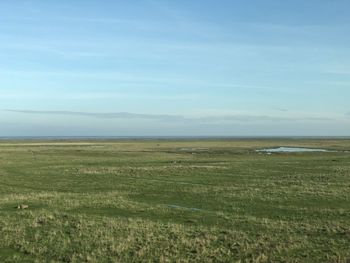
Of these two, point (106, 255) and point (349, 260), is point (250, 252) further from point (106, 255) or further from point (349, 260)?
point (106, 255)

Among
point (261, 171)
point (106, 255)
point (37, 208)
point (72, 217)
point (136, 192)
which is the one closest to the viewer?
point (106, 255)

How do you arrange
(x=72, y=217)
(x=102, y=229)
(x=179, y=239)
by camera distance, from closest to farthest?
(x=179, y=239) → (x=102, y=229) → (x=72, y=217)

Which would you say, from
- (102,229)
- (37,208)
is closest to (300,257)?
(102,229)

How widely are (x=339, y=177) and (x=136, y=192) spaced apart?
1922cm

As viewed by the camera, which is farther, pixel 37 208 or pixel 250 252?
pixel 37 208

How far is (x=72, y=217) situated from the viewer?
2253cm

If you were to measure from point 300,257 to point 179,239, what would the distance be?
15.3 ft

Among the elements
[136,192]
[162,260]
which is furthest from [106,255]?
[136,192]

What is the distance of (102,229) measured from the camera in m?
19.7

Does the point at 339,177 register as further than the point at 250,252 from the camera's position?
Yes

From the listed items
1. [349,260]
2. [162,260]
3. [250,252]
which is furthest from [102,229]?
[349,260]

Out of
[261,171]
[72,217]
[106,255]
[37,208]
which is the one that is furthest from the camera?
[261,171]

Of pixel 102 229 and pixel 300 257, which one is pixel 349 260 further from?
pixel 102 229

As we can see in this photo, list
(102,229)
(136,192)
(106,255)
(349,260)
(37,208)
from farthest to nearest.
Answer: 1. (136,192)
2. (37,208)
3. (102,229)
4. (106,255)
5. (349,260)
